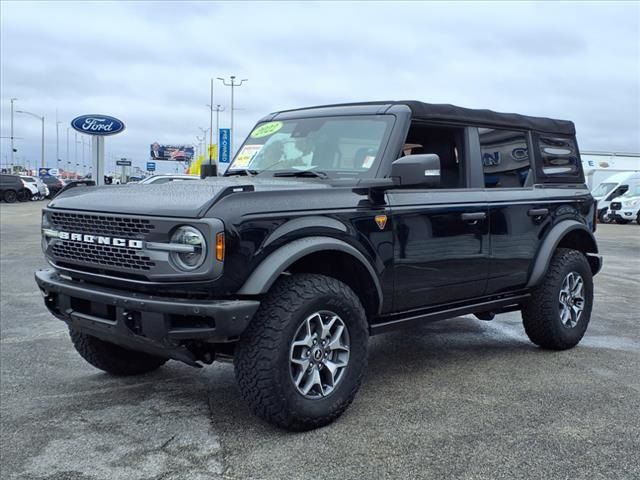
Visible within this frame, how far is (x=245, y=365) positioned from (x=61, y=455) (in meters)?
1.02

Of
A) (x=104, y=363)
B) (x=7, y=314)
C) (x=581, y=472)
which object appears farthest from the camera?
(x=7, y=314)

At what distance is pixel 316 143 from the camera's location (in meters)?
4.69

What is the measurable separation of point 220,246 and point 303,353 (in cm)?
80

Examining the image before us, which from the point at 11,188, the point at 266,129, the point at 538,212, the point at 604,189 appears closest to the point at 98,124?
the point at 266,129

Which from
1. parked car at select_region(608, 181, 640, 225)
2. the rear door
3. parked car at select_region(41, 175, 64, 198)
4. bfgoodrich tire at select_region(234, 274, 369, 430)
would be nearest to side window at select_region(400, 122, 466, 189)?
the rear door

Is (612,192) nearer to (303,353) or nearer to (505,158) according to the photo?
(505,158)

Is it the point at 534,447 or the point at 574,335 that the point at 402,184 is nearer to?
the point at 534,447

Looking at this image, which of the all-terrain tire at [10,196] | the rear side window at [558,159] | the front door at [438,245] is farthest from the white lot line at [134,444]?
the all-terrain tire at [10,196]

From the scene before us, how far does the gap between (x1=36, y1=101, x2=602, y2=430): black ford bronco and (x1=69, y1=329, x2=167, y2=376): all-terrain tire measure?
0.01 metres

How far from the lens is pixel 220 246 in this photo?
3242mm

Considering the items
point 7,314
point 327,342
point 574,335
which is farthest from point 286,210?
point 7,314

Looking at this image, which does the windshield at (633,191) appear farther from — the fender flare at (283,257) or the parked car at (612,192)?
the fender flare at (283,257)

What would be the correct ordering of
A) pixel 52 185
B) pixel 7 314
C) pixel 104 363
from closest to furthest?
pixel 104 363
pixel 7 314
pixel 52 185

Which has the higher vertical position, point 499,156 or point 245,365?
point 499,156
